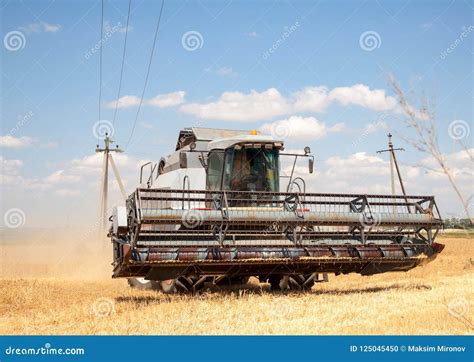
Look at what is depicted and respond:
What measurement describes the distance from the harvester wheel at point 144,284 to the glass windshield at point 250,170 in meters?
2.20

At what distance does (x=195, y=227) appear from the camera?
8.34 metres

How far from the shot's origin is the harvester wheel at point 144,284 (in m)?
9.83

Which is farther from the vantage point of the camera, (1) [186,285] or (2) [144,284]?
(2) [144,284]

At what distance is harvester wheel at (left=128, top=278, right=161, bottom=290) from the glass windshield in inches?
86.5

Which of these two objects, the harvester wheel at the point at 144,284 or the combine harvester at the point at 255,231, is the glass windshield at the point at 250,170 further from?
the harvester wheel at the point at 144,284

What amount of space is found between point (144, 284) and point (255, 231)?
310 cm

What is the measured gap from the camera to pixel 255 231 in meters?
8.47

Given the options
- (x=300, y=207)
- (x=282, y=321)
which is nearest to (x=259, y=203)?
(x=300, y=207)

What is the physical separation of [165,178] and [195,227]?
308 cm

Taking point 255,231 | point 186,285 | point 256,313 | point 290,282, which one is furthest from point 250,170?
point 256,313

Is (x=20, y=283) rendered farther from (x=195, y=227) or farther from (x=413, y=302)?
(x=413, y=302)

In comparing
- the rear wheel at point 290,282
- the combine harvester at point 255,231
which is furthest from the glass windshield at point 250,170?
the rear wheel at point 290,282

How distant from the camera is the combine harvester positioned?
7.40 metres

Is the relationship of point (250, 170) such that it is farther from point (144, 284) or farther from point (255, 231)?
point (144, 284)
